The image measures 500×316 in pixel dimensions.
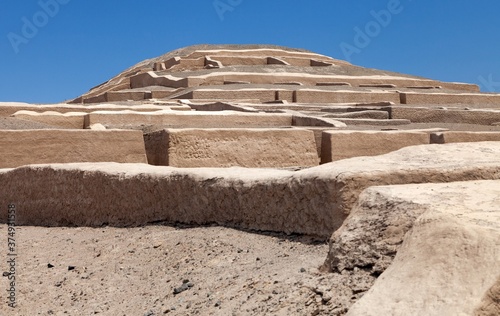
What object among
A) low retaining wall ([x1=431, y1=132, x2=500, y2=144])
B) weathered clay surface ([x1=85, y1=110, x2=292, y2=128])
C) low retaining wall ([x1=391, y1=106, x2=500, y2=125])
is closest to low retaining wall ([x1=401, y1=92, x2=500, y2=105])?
low retaining wall ([x1=391, y1=106, x2=500, y2=125])

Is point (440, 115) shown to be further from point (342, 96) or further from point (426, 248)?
point (426, 248)

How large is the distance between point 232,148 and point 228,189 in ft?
10.7

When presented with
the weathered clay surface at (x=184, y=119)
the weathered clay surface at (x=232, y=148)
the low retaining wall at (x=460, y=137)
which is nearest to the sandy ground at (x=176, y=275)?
the weathered clay surface at (x=232, y=148)

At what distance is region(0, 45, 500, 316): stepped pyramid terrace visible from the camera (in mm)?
2256

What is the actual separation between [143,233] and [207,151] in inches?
106

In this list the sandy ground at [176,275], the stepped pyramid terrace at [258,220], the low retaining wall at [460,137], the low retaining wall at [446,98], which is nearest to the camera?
the stepped pyramid terrace at [258,220]

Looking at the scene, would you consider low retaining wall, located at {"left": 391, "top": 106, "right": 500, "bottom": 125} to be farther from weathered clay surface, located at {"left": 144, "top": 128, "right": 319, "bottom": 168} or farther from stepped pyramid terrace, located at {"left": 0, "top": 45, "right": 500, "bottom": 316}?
weathered clay surface, located at {"left": 144, "top": 128, "right": 319, "bottom": 168}

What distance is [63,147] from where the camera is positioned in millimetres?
7238

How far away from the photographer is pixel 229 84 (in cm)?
2173

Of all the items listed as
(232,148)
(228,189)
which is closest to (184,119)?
(232,148)

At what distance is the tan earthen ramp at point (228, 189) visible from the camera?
3.50 metres

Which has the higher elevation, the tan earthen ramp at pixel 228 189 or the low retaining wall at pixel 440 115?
the low retaining wall at pixel 440 115

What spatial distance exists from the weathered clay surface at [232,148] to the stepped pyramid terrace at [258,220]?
0.6 inches

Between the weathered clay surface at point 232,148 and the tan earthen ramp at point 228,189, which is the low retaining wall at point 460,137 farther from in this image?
the tan earthen ramp at point 228,189
